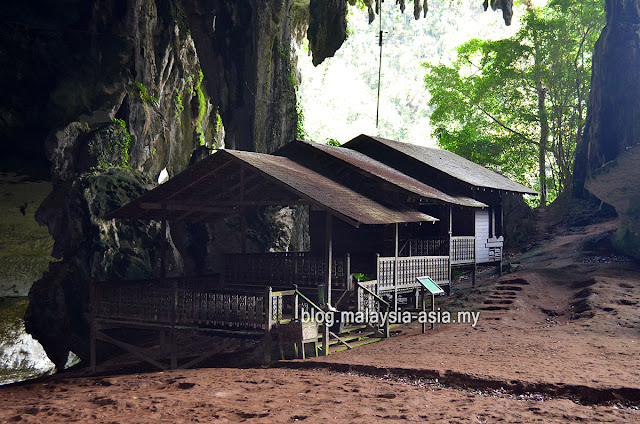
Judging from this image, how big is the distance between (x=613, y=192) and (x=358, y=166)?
527 inches

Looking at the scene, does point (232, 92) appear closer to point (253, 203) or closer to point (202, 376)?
point (253, 203)

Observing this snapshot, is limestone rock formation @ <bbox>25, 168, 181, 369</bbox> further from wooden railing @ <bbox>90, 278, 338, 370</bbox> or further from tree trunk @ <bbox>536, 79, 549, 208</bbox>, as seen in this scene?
tree trunk @ <bbox>536, 79, 549, 208</bbox>

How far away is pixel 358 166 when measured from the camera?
21.1 meters

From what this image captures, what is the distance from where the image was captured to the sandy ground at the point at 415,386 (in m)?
9.59

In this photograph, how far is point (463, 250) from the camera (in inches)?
984

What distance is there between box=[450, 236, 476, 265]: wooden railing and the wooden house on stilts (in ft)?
0.14

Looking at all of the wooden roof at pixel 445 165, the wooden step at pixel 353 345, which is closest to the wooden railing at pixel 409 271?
the wooden step at pixel 353 345

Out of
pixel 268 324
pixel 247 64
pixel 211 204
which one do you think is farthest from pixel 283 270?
pixel 247 64

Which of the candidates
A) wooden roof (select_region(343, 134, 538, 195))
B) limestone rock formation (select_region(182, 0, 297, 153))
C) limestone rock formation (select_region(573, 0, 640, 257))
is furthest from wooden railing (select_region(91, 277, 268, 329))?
limestone rock formation (select_region(573, 0, 640, 257))

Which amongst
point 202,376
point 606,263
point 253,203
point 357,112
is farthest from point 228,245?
point 357,112

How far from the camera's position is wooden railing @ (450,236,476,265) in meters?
24.3

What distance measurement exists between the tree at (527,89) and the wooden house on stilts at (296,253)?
20672 millimetres

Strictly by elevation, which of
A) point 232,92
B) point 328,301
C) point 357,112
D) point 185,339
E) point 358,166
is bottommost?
point 185,339

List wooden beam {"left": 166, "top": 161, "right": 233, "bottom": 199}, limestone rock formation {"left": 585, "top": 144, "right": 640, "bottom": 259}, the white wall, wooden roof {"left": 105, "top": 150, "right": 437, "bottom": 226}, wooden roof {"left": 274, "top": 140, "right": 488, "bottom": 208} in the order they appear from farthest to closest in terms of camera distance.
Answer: the white wall, limestone rock formation {"left": 585, "top": 144, "right": 640, "bottom": 259}, wooden roof {"left": 274, "top": 140, "right": 488, "bottom": 208}, wooden beam {"left": 166, "top": 161, "right": 233, "bottom": 199}, wooden roof {"left": 105, "top": 150, "right": 437, "bottom": 226}
